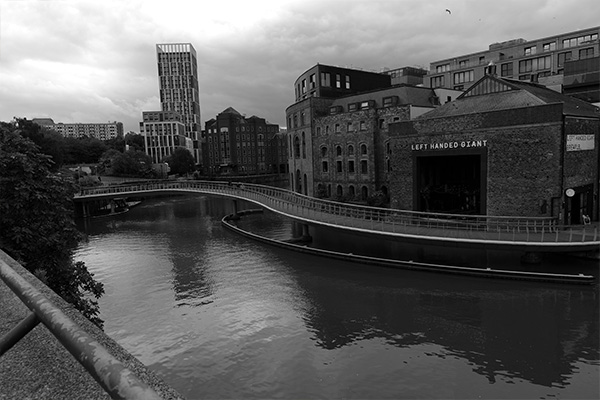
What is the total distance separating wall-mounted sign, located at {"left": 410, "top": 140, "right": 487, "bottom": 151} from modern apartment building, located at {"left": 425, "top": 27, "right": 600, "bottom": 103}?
20709mm

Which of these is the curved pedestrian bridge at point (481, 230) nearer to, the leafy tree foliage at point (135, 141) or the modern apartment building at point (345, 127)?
the modern apartment building at point (345, 127)

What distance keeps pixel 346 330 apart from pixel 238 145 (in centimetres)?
9091

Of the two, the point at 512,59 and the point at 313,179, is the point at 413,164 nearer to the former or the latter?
the point at 313,179

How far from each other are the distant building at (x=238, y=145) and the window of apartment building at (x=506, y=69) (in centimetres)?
5736

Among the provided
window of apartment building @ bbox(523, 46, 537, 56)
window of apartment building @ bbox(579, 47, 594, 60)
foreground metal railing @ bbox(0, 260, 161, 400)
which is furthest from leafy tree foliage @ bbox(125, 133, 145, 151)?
foreground metal railing @ bbox(0, 260, 161, 400)

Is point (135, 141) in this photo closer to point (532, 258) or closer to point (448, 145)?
point (448, 145)

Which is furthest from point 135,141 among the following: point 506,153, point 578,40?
point 506,153

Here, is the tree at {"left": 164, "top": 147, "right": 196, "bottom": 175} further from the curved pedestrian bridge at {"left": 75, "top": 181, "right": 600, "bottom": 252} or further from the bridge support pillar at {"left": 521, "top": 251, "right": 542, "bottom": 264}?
the bridge support pillar at {"left": 521, "top": 251, "right": 542, "bottom": 264}

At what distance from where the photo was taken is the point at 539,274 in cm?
2009

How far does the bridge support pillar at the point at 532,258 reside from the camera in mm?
22375

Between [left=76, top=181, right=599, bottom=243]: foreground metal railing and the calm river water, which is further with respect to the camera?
[left=76, top=181, right=599, bottom=243]: foreground metal railing

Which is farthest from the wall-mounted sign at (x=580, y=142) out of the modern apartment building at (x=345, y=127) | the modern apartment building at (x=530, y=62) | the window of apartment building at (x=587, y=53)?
the window of apartment building at (x=587, y=53)

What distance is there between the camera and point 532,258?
73.6 feet

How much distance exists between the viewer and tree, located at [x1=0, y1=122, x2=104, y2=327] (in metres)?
13.2
